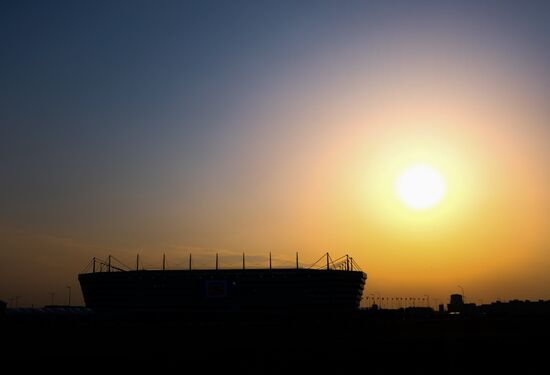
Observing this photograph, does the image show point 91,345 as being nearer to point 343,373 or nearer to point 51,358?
point 51,358

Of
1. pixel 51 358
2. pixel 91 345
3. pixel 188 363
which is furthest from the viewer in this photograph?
pixel 91 345

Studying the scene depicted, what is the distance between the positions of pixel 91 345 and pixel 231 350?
21.8 metres

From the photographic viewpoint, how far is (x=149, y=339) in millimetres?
91500

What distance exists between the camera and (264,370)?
55.5 metres

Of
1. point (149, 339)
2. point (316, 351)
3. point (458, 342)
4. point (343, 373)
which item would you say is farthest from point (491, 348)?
point (149, 339)

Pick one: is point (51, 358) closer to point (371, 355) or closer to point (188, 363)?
point (188, 363)

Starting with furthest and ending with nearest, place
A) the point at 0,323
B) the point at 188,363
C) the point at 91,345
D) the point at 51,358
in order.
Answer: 1. the point at 0,323
2. the point at 91,345
3. the point at 51,358
4. the point at 188,363

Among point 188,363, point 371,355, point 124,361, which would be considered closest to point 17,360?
point 124,361

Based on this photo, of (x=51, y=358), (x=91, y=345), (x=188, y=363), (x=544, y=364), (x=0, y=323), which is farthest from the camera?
(x=0, y=323)

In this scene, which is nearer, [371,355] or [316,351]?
[371,355]

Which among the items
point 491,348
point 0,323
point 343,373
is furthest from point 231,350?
point 0,323

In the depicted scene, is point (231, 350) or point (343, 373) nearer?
point (343, 373)

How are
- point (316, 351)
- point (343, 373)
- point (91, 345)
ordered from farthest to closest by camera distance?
point (91, 345)
point (316, 351)
point (343, 373)

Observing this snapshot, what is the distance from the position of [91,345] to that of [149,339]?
43.4ft
